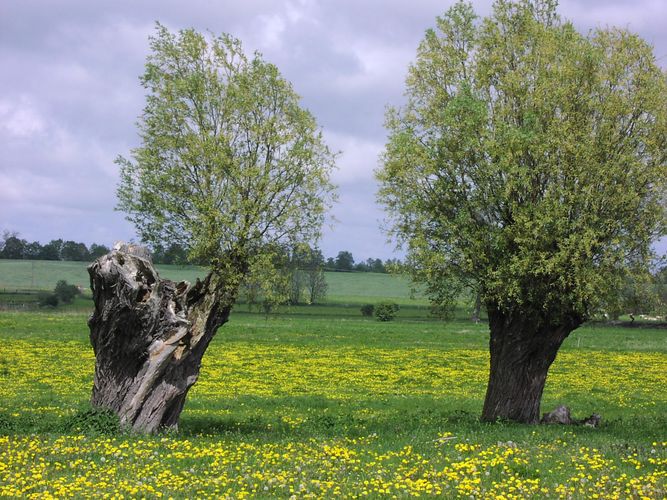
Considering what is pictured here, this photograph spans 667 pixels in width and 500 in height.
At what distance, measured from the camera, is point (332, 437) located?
19.5 meters

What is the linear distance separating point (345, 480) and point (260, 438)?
625cm

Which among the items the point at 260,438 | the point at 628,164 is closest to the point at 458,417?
the point at 260,438

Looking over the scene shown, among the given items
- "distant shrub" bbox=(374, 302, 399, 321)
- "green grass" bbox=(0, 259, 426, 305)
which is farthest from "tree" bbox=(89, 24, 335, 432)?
"green grass" bbox=(0, 259, 426, 305)

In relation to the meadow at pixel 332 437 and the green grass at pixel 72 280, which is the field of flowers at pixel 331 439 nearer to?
the meadow at pixel 332 437

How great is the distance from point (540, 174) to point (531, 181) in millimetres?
345

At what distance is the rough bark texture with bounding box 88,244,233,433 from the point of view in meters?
18.1

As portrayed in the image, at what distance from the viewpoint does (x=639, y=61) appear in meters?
21.9

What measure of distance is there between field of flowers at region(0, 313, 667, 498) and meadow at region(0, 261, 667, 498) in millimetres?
56

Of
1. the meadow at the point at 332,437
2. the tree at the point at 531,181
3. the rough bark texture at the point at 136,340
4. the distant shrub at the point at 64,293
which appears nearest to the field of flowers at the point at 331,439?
the meadow at the point at 332,437

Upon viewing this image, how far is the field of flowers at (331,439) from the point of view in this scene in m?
13.1

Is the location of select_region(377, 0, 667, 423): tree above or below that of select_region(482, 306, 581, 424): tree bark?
above

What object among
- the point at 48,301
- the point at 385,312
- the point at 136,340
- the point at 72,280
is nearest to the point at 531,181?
the point at 136,340

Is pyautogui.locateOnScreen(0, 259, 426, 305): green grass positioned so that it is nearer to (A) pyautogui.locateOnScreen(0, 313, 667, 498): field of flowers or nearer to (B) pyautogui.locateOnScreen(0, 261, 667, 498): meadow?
(B) pyautogui.locateOnScreen(0, 261, 667, 498): meadow

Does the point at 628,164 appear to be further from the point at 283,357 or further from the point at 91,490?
the point at 283,357
